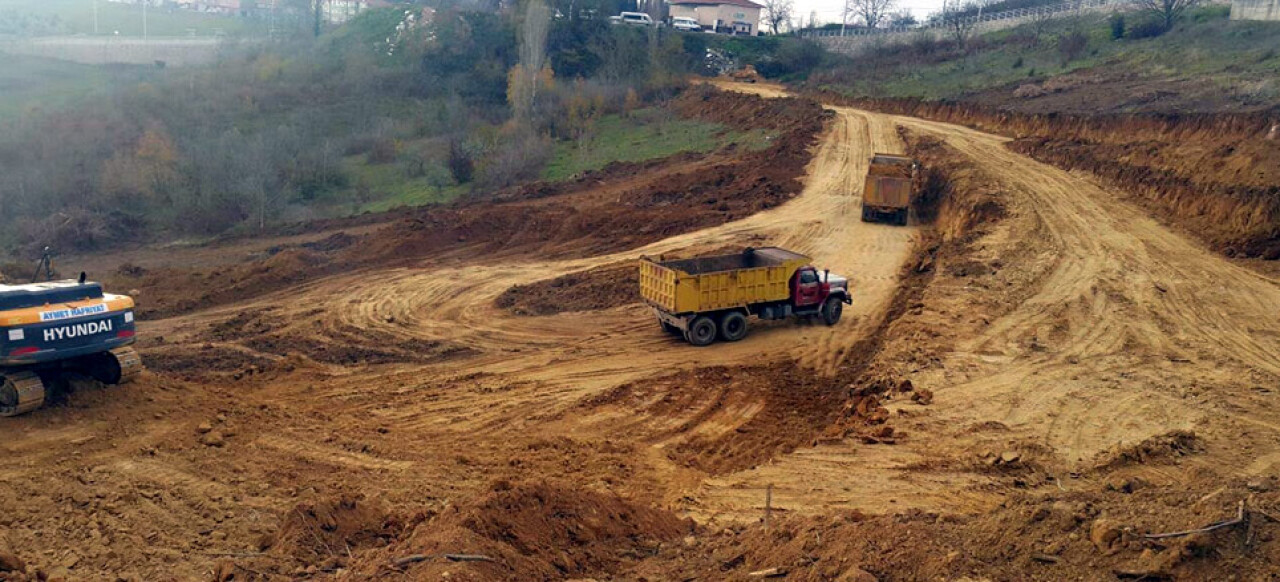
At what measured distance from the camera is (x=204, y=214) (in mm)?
38062

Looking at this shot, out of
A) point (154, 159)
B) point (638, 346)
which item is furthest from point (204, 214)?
point (638, 346)

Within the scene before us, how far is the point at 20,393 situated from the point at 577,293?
1350cm

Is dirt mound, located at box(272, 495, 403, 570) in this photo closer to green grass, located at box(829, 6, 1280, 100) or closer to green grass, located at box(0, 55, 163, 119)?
green grass, located at box(829, 6, 1280, 100)

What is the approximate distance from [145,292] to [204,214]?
13.1 m

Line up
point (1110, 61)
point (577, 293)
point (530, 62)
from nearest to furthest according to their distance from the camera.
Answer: point (577, 293)
point (1110, 61)
point (530, 62)

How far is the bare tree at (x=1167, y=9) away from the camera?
56.7 m


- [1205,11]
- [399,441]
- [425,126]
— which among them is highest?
[1205,11]

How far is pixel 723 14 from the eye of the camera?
9531 centimetres

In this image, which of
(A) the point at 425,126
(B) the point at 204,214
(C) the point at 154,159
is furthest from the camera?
(A) the point at 425,126

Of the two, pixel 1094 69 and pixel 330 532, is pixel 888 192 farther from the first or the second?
pixel 1094 69

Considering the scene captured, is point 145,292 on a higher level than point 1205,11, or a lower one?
lower

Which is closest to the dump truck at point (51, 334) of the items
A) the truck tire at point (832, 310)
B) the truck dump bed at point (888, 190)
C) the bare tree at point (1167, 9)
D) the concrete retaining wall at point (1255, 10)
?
the truck tire at point (832, 310)

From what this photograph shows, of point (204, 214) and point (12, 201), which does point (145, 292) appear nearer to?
point (204, 214)

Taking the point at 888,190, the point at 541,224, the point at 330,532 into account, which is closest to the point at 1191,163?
the point at 888,190
